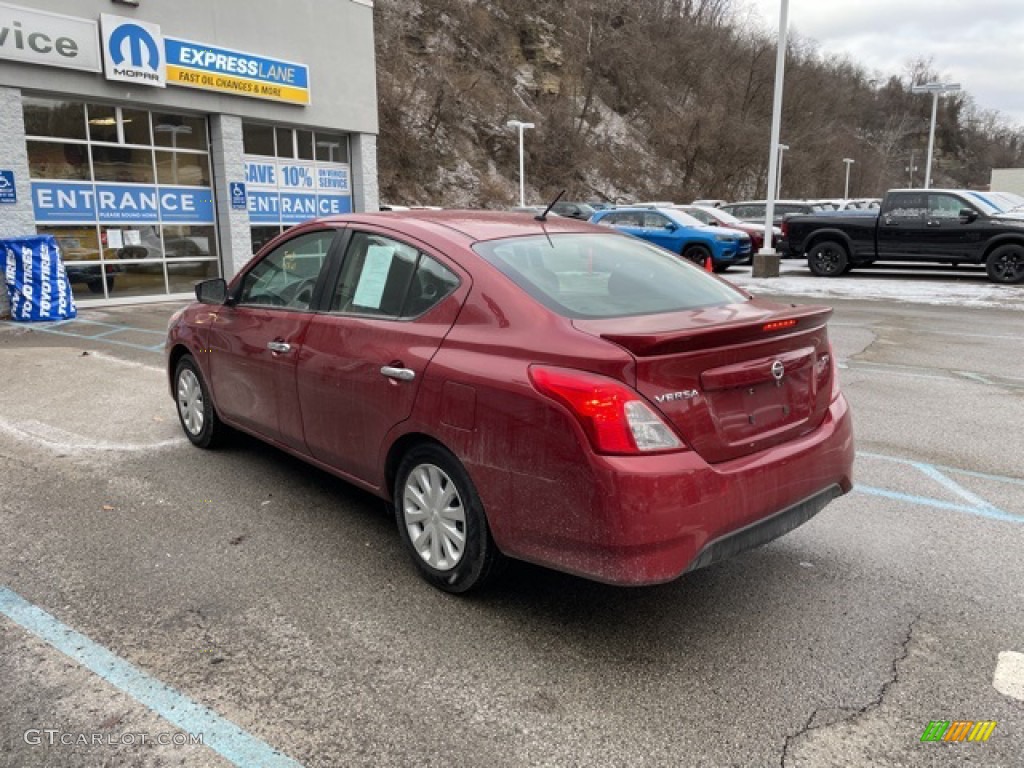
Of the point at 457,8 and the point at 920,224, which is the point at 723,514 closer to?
the point at 920,224

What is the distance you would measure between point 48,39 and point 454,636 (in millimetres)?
13643

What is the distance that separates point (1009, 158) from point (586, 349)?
4747 inches

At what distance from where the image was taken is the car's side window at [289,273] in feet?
14.4

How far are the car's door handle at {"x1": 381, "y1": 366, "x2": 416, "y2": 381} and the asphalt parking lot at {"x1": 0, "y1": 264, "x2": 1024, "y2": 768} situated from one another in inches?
37.7

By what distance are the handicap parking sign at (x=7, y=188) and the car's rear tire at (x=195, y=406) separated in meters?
9.43

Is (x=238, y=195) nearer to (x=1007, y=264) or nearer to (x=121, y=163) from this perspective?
(x=121, y=163)

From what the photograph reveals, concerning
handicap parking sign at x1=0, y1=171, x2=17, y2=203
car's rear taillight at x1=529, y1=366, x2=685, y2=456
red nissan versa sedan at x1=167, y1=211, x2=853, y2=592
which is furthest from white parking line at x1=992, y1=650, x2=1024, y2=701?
handicap parking sign at x1=0, y1=171, x2=17, y2=203

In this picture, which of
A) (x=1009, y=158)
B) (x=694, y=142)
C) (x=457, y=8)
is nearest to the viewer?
(x=457, y=8)

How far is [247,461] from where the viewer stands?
5418mm

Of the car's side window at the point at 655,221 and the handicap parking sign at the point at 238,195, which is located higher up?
the handicap parking sign at the point at 238,195

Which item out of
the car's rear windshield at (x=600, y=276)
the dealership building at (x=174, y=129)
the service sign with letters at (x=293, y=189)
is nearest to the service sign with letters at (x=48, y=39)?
the dealership building at (x=174, y=129)

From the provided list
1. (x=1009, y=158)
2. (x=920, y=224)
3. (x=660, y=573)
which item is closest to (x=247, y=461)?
(x=660, y=573)

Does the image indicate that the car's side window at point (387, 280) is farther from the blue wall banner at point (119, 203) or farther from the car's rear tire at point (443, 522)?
the blue wall banner at point (119, 203)

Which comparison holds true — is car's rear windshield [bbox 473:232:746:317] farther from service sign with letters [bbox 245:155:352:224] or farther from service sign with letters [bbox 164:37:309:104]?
service sign with letters [bbox 245:155:352:224]
